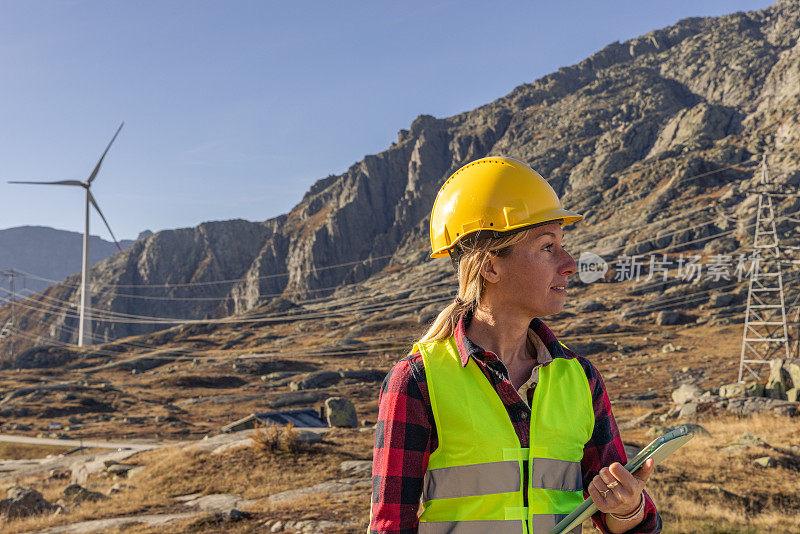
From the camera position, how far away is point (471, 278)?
2514mm

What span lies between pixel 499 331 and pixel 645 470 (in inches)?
32.2

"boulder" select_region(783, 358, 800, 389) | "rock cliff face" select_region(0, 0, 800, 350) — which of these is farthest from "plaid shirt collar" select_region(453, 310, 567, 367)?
"rock cliff face" select_region(0, 0, 800, 350)

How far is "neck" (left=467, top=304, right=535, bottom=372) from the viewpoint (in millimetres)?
2463

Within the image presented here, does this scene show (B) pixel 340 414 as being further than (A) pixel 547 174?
No

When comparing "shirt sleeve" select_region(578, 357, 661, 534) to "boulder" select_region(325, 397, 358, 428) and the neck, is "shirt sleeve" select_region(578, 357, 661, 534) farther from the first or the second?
"boulder" select_region(325, 397, 358, 428)

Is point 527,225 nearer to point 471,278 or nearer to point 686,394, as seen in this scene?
point 471,278

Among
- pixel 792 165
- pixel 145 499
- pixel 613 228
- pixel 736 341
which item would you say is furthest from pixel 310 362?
pixel 792 165

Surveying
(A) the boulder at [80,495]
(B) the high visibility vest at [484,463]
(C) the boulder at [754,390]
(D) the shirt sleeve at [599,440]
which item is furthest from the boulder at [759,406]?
(B) the high visibility vest at [484,463]

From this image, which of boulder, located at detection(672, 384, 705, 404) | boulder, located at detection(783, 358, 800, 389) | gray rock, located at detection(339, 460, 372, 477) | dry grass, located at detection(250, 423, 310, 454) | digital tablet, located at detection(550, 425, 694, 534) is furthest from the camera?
boulder, located at detection(672, 384, 705, 404)

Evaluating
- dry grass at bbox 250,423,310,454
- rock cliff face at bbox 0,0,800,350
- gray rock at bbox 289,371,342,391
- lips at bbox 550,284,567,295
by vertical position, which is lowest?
gray rock at bbox 289,371,342,391

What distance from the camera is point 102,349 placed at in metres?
87.8

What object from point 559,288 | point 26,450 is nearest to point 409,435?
point 559,288

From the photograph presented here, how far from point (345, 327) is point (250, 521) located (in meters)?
85.5

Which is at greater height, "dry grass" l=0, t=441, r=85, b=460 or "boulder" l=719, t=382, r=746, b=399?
"boulder" l=719, t=382, r=746, b=399
